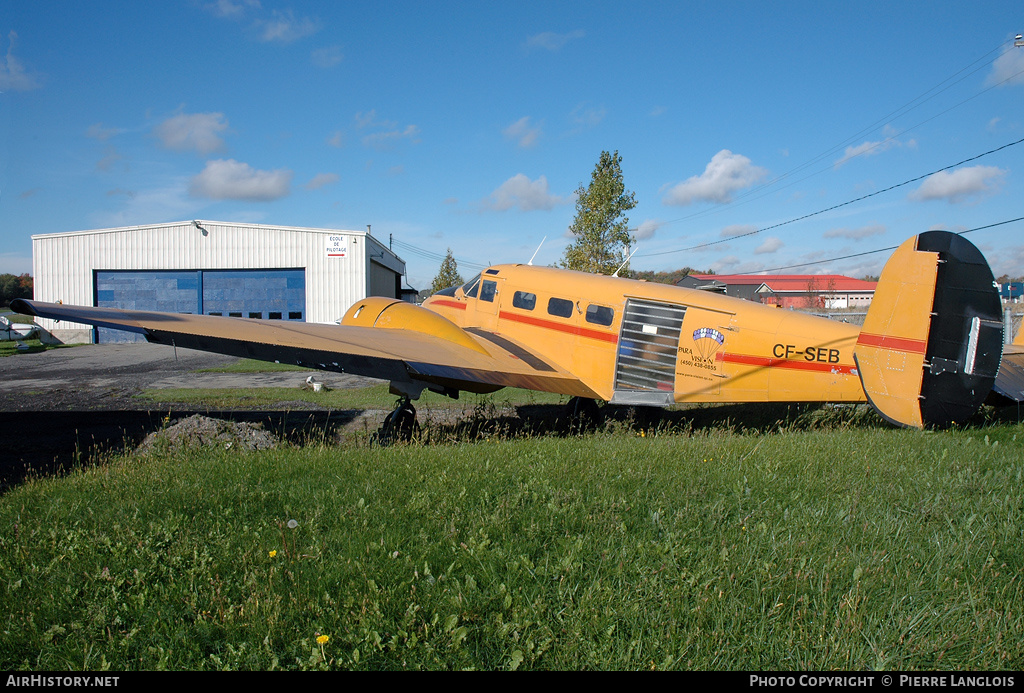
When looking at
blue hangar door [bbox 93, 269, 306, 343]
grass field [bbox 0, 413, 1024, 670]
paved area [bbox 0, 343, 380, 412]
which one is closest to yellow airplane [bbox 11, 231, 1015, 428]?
grass field [bbox 0, 413, 1024, 670]

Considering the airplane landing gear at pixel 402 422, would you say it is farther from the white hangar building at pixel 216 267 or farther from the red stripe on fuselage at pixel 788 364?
the white hangar building at pixel 216 267

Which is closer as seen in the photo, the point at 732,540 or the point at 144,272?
the point at 732,540

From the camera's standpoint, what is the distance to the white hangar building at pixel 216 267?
33781 mm

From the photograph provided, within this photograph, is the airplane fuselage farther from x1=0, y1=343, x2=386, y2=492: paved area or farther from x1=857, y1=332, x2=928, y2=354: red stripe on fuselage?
x1=0, y1=343, x2=386, y2=492: paved area

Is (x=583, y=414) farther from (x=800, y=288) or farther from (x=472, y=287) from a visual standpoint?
(x=800, y=288)

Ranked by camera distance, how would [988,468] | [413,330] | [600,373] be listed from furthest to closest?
1. [413,330]
2. [600,373]
3. [988,468]

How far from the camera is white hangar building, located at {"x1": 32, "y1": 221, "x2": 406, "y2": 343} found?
3378cm

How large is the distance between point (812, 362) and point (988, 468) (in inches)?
94.9

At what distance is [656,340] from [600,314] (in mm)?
1037

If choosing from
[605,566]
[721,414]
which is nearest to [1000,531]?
[605,566]

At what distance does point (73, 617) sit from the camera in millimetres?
3133

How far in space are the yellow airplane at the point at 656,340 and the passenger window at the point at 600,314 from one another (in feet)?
0.06

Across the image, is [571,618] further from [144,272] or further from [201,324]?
[144,272]

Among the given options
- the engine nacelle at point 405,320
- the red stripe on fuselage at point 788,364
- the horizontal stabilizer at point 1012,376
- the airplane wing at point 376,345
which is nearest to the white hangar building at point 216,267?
the engine nacelle at point 405,320
